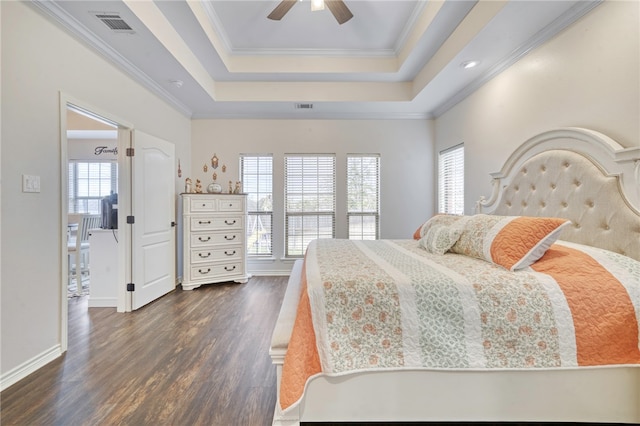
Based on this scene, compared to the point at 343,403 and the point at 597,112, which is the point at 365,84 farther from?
the point at 343,403

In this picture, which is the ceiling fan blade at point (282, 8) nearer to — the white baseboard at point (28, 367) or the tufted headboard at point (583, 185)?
the tufted headboard at point (583, 185)

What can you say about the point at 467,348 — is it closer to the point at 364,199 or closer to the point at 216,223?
the point at 364,199

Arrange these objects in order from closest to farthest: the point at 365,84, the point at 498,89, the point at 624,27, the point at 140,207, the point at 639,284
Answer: the point at 639,284, the point at 624,27, the point at 498,89, the point at 140,207, the point at 365,84

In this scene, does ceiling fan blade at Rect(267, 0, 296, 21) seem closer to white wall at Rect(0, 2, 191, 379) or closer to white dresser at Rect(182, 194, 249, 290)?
white wall at Rect(0, 2, 191, 379)

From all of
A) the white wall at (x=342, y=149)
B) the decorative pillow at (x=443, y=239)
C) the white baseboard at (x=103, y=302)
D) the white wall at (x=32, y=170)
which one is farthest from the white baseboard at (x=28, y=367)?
the decorative pillow at (x=443, y=239)

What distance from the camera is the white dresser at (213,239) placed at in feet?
11.5

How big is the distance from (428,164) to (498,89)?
5.15 ft

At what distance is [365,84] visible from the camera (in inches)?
141

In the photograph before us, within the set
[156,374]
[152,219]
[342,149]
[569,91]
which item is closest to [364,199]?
[342,149]

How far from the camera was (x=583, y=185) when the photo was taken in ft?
5.54

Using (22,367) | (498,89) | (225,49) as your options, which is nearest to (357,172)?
(498,89)

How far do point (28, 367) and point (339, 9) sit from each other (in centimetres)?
348

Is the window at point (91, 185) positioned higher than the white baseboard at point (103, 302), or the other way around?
the window at point (91, 185)

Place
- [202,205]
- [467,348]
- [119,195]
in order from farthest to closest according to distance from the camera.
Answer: [202,205]
[119,195]
[467,348]
